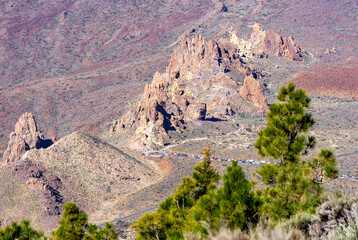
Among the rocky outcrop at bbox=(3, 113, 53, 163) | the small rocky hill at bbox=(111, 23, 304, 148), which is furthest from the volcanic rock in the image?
the rocky outcrop at bbox=(3, 113, 53, 163)

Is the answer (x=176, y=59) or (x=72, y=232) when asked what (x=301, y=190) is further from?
(x=176, y=59)

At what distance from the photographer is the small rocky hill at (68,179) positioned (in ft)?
93.2

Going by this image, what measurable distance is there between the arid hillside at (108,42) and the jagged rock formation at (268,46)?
583 centimetres

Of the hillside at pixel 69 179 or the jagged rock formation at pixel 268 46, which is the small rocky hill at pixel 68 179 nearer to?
the hillside at pixel 69 179

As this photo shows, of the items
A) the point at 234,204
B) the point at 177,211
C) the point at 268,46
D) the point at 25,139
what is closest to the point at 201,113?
the point at 25,139

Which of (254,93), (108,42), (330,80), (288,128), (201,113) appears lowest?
(330,80)

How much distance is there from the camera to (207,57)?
7412 centimetres

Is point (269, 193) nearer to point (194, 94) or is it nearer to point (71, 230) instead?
point (71, 230)

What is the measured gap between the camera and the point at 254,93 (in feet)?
217

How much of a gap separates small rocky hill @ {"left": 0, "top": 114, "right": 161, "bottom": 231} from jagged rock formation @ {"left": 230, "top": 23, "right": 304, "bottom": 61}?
228 ft

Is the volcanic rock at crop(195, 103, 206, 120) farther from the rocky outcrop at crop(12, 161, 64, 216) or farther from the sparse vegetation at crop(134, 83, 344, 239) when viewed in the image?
the sparse vegetation at crop(134, 83, 344, 239)

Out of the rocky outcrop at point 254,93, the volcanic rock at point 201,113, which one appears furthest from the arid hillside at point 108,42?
the volcanic rock at point 201,113

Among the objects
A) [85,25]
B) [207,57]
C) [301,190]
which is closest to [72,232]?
[301,190]

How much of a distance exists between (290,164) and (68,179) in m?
26.0
